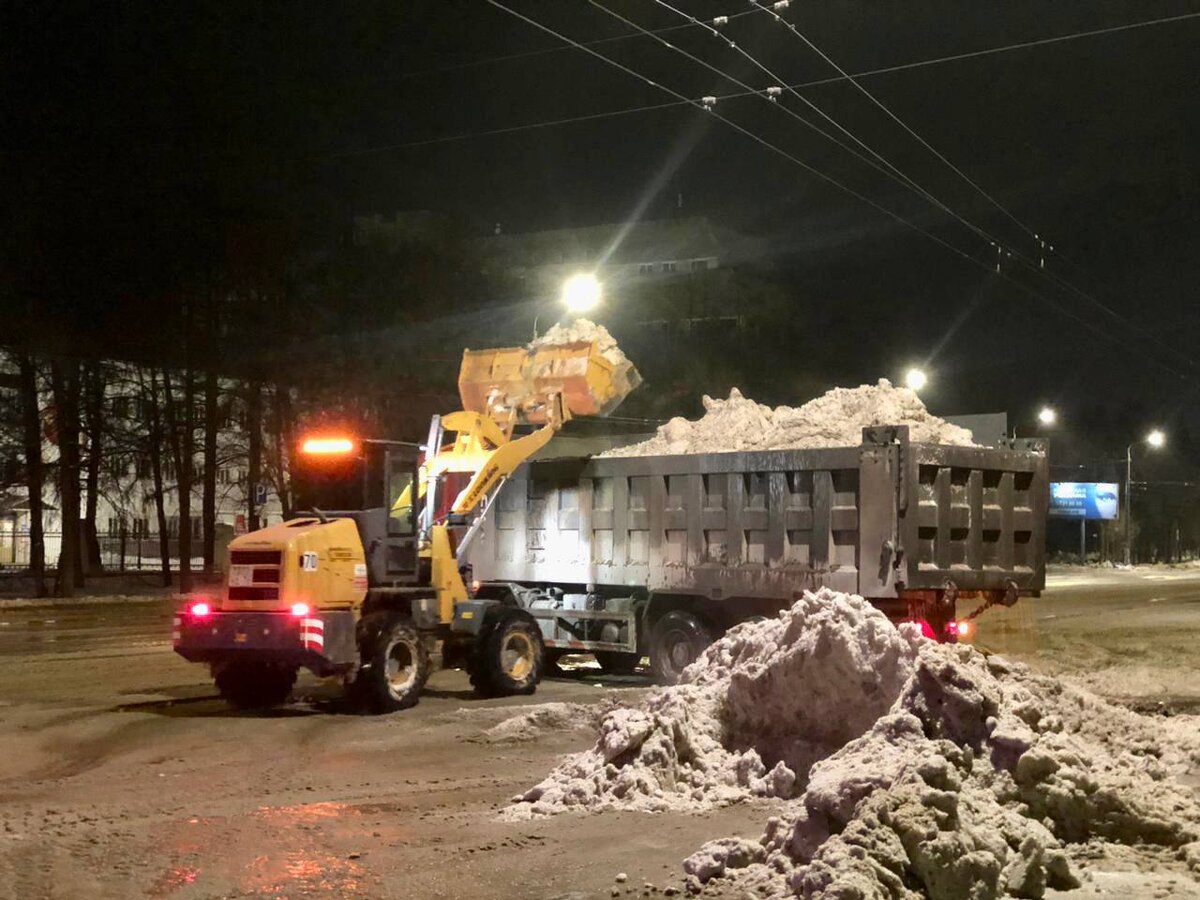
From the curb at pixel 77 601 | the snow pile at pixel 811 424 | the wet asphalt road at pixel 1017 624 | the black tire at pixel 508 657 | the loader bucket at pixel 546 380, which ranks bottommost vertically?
the curb at pixel 77 601

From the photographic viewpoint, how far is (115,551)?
2023 inches

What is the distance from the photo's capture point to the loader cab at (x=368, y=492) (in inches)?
555

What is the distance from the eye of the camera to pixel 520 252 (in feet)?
212

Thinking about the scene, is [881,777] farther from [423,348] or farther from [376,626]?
[423,348]

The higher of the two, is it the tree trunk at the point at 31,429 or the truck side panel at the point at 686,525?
the tree trunk at the point at 31,429

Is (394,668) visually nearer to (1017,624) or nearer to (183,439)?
(1017,624)

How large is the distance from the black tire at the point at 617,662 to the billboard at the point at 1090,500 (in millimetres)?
60377

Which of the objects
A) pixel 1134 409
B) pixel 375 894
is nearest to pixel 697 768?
pixel 375 894

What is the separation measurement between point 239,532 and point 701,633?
600 cm

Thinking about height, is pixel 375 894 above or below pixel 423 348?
A: below

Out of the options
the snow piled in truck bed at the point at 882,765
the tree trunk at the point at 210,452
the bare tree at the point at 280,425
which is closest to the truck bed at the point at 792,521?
the snow piled in truck bed at the point at 882,765

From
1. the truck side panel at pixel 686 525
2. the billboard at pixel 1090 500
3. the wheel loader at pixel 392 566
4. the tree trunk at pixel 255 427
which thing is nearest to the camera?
the wheel loader at pixel 392 566

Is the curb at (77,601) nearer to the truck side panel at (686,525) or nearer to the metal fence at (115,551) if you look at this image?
the metal fence at (115,551)

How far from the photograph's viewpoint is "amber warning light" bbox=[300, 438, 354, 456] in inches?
557
